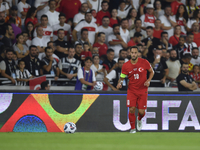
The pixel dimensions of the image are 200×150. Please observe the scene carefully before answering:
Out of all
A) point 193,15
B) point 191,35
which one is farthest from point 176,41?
point 193,15

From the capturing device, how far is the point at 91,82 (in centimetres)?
920

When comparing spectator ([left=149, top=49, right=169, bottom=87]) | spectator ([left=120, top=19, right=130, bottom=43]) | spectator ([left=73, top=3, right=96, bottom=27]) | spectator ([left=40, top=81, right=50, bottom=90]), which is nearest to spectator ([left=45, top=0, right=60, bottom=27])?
spectator ([left=73, top=3, right=96, bottom=27])

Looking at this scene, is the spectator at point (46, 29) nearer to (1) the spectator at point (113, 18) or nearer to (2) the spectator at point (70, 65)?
(2) the spectator at point (70, 65)

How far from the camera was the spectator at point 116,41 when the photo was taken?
1127 centimetres

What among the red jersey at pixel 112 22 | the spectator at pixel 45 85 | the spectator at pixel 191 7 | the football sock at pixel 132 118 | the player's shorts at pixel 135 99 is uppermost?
the spectator at pixel 191 7

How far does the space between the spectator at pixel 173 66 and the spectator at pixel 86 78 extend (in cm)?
300

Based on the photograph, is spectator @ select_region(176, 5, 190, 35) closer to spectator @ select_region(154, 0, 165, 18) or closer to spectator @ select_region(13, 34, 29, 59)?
spectator @ select_region(154, 0, 165, 18)

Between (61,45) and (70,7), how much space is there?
6.52 feet

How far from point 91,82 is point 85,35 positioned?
7.54 ft

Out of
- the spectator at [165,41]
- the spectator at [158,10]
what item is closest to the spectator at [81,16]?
the spectator at [165,41]

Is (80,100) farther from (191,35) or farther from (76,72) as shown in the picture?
(191,35)

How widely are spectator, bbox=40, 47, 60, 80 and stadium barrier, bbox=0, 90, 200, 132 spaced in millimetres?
1955

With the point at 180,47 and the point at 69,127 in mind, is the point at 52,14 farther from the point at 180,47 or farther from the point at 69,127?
the point at 69,127

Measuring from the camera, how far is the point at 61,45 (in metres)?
10.8
